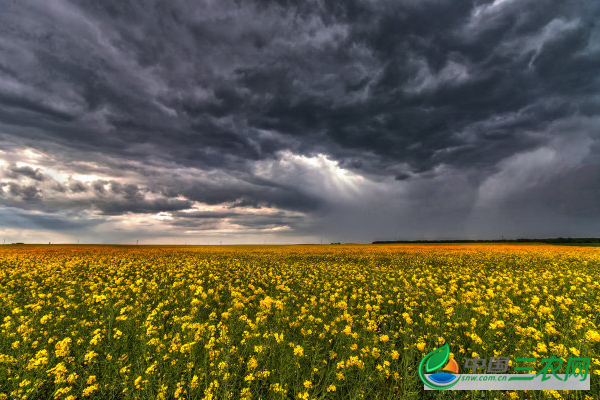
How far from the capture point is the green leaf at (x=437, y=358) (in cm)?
571

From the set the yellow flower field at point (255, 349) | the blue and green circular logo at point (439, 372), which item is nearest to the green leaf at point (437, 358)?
the blue and green circular logo at point (439, 372)

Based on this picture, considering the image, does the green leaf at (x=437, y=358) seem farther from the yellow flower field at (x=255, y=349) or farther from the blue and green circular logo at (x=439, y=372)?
the yellow flower field at (x=255, y=349)

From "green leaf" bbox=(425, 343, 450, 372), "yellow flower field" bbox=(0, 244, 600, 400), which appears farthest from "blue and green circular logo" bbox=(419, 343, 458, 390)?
"yellow flower field" bbox=(0, 244, 600, 400)

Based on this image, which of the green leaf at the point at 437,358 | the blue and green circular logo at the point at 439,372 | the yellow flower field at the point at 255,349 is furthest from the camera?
the green leaf at the point at 437,358

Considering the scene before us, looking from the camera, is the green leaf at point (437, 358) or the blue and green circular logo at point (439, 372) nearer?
the blue and green circular logo at point (439, 372)

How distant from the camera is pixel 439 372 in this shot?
560 centimetres

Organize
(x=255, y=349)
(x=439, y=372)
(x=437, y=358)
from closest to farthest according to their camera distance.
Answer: (x=255, y=349), (x=439, y=372), (x=437, y=358)

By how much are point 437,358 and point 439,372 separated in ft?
1.19

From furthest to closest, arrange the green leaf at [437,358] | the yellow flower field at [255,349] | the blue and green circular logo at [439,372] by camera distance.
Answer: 1. the green leaf at [437,358]
2. the blue and green circular logo at [439,372]
3. the yellow flower field at [255,349]

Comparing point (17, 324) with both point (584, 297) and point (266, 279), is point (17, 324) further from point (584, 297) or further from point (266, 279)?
point (584, 297)

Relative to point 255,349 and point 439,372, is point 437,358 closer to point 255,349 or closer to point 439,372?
point 439,372

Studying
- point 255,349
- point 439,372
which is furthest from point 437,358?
point 255,349

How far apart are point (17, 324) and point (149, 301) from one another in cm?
342

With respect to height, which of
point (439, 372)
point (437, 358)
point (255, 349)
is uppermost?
point (255, 349)
